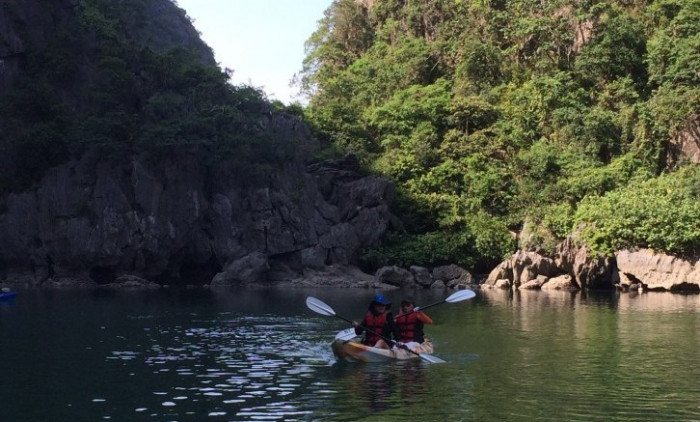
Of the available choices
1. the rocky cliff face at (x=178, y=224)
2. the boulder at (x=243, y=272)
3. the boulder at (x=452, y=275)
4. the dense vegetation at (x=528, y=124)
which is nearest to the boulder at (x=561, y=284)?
the dense vegetation at (x=528, y=124)

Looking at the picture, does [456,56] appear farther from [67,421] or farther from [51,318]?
[67,421]

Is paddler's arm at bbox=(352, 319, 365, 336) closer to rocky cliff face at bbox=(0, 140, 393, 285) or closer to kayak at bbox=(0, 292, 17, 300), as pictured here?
kayak at bbox=(0, 292, 17, 300)

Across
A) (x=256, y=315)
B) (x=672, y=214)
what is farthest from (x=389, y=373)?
(x=672, y=214)

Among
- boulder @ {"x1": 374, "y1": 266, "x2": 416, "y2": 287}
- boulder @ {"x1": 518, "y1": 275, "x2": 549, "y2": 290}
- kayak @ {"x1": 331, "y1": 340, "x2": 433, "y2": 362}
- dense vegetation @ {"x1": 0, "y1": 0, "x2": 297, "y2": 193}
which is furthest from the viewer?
boulder @ {"x1": 374, "y1": 266, "x2": 416, "y2": 287}

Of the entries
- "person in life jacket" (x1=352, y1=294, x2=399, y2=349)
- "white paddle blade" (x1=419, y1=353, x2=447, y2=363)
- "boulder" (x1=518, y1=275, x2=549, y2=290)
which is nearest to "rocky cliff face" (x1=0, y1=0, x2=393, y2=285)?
"boulder" (x1=518, y1=275, x2=549, y2=290)

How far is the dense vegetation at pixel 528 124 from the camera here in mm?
43719

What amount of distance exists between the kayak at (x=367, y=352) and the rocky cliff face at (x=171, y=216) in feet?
86.2

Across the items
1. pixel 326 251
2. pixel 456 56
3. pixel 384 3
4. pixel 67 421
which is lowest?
pixel 67 421

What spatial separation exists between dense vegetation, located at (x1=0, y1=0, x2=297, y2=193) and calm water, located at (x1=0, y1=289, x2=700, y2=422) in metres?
16.6

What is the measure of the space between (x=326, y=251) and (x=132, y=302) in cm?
1551

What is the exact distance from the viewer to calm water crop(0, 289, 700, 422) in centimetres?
1176

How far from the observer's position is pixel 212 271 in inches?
1789

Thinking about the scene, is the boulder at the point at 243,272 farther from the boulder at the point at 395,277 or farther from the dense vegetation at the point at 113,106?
the boulder at the point at 395,277

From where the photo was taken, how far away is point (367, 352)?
16.7 metres
